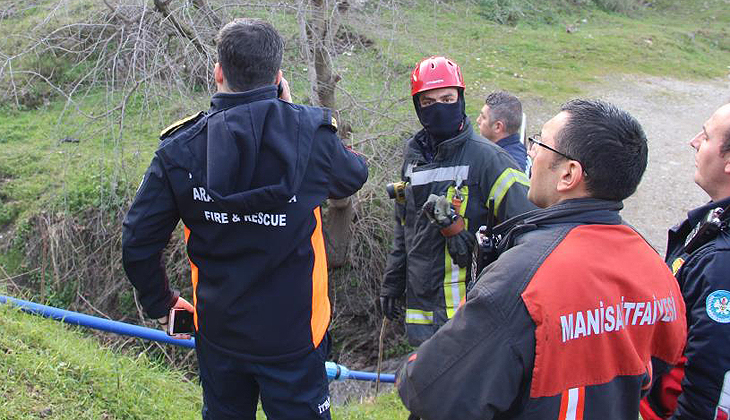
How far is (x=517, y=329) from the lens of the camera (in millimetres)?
1416

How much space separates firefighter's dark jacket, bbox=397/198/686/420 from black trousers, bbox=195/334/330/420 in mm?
894

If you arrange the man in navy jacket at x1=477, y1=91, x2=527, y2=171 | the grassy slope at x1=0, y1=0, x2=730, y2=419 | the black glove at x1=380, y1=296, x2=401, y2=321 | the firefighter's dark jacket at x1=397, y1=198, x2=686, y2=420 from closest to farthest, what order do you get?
the firefighter's dark jacket at x1=397, y1=198, x2=686, y2=420 < the grassy slope at x1=0, y1=0, x2=730, y2=419 < the black glove at x1=380, y1=296, x2=401, y2=321 < the man in navy jacket at x1=477, y1=91, x2=527, y2=171

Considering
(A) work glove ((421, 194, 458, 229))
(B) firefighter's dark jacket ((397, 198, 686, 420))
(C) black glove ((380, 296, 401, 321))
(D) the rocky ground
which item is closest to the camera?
(B) firefighter's dark jacket ((397, 198, 686, 420))

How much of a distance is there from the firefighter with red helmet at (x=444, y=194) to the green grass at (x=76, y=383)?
3.74 feet

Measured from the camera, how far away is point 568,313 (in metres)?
1.42

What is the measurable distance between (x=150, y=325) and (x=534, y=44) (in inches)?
391

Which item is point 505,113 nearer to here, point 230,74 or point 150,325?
point 230,74

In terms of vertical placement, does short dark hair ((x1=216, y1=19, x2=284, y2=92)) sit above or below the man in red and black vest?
above

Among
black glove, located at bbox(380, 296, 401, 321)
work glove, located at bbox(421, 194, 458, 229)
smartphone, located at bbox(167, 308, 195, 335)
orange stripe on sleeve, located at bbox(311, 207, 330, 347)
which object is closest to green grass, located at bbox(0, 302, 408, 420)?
black glove, located at bbox(380, 296, 401, 321)

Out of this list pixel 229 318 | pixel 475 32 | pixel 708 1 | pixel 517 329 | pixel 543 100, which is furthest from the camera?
pixel 708 1

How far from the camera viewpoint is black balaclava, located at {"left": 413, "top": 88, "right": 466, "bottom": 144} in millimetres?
3105

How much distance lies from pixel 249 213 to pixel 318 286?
427 mm

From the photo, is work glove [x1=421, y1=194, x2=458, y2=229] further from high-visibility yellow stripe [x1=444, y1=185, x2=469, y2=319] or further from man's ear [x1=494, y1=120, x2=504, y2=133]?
man's ear [x1=494, y1=120, x2=504, y2=133]

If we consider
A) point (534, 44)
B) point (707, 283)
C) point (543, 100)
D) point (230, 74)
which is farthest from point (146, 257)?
point (534, 44)
